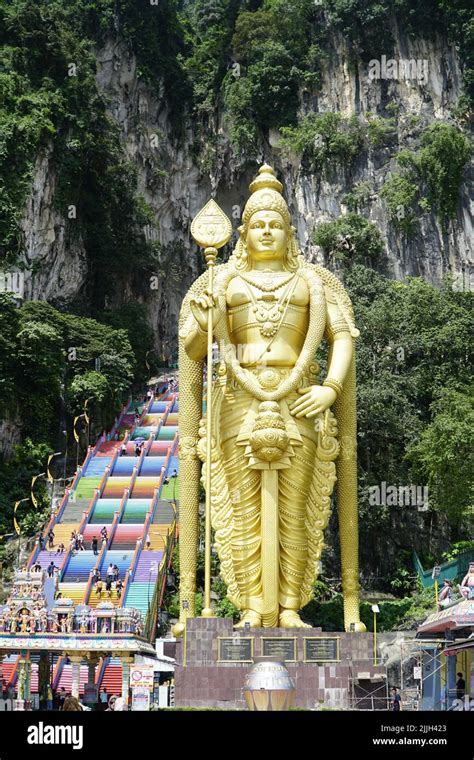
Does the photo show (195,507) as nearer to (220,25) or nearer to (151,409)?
(151,409)

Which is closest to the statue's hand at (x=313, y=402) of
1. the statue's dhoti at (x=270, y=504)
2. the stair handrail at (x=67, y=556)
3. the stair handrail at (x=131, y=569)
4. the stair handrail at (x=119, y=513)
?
the statue's dhoti at (x=270, y=504)

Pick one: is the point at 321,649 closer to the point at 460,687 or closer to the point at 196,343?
the point at 460,687

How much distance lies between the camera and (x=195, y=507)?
13.8 meters

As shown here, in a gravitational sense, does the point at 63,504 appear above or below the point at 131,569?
above

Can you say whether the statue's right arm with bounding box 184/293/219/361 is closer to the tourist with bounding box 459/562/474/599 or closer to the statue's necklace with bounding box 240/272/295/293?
the statue's necklace with bounding box 240/272/295/293

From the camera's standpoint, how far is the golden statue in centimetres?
1276

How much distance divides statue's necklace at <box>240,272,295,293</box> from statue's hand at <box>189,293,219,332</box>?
2.42ft

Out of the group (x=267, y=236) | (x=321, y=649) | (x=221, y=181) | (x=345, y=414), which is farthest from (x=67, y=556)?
(x=221, y=181)

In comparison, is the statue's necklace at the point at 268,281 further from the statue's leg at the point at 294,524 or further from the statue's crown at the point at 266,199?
the statue's leg at the point at 294,524

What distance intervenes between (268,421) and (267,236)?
7.94 feet

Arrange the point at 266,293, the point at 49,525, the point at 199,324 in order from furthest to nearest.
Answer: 1. the point at 49,525
2. the point at 266,293
3. the point at 199,324

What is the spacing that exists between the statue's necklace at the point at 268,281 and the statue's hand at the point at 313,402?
1.35 m

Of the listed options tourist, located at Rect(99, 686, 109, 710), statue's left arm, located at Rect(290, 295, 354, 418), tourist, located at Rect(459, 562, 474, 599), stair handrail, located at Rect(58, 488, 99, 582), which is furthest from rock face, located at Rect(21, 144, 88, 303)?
tourist, located at Rect(459, 562, 474, 599)

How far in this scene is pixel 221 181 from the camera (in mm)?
36281
